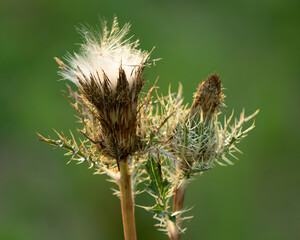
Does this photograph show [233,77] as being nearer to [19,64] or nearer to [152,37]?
[152,37]

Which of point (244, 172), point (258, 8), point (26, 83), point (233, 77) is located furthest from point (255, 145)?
point (26, 83)

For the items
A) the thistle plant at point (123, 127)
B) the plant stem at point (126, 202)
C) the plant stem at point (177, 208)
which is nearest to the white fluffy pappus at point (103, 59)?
the thistle plant at point (123, 127)

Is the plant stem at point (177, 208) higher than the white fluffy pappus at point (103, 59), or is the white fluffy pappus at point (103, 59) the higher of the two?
the white fluffy pappus at point (103, 59)

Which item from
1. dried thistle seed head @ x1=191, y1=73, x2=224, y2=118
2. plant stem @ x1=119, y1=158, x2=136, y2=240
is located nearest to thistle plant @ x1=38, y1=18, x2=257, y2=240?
plant stem @ x1=119, y1=158, x2=136, y2=240

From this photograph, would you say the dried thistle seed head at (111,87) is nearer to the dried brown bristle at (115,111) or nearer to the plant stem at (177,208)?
the dried brown bristle at (115,111)

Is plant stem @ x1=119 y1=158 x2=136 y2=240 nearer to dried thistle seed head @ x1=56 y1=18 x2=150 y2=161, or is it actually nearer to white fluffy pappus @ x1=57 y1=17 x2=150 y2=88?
dried thistle seed head @ x1=56 y1=18 x2=150 y2=161

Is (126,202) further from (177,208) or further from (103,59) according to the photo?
(103,59)

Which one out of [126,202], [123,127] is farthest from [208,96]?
[126,202]
